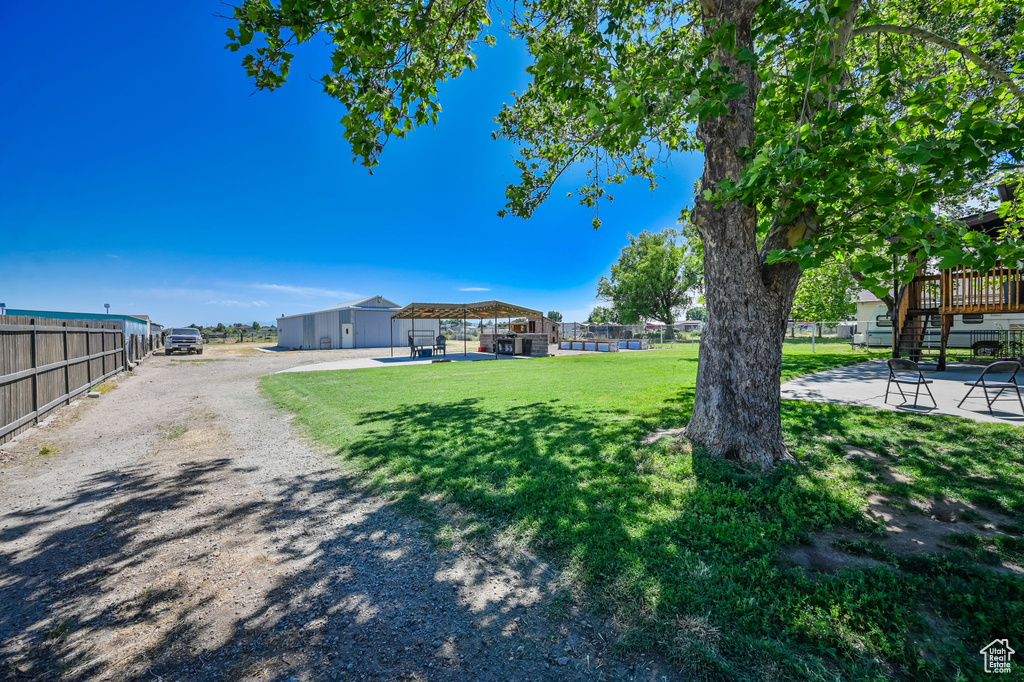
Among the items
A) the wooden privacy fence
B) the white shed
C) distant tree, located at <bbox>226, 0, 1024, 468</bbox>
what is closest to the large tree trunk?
distant tree, located at <bbox>226, 0, 1024, 468</bbox>

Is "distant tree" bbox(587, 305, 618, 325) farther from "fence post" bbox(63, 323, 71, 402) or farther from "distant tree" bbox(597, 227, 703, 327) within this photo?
"fence post" bbox(63, 323, 71, 402)

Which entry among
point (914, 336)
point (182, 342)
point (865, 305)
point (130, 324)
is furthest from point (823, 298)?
point (130, 324)

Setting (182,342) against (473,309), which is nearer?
(473,309)

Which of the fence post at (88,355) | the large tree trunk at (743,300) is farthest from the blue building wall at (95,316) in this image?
the large tree trunk at (743,300)

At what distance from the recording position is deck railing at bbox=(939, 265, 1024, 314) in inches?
351

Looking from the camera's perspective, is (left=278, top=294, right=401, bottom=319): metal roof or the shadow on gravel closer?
the shadow on gravel

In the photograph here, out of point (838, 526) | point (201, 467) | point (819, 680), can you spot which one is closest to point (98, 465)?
point (201, 467)

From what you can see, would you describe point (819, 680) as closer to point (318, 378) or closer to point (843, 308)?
point (318, 378)

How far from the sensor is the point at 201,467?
4.48m

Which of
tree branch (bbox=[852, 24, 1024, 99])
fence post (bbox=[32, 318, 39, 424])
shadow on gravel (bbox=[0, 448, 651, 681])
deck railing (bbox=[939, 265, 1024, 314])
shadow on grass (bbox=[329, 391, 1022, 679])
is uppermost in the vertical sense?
tree branch (bbox=[852, 24, 1024, 99])

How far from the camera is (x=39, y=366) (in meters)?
6.43

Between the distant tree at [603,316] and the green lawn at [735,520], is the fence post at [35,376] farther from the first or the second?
the distant tree at [603,316]

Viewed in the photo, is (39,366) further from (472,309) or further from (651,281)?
(651,281)

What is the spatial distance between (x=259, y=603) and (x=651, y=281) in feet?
139
